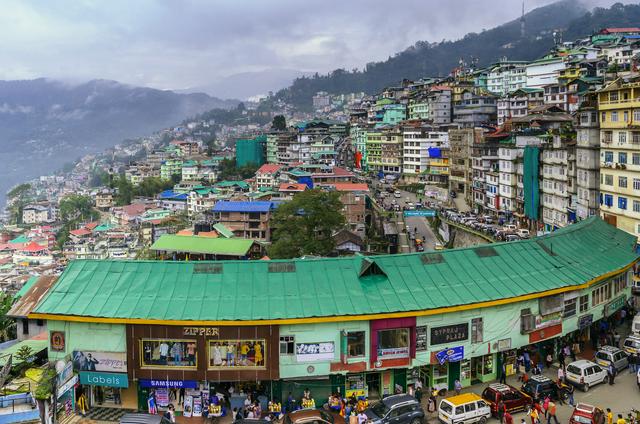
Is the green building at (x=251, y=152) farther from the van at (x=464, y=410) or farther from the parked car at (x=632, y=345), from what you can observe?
the van at (x=464, y=410)

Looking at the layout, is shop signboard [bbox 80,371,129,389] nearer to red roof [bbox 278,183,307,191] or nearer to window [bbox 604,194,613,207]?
window [bbox 604,194,613,207]

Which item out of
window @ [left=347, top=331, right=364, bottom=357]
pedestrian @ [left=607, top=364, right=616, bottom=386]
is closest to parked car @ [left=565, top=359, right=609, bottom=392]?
pedestrian @ [left=607, top=364, right=616, bottom=386]

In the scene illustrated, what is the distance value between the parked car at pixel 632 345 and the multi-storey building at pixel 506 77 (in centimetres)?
9281

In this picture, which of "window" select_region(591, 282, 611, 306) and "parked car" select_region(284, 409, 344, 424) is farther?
"window" select_region(591, 282, 611, 306)

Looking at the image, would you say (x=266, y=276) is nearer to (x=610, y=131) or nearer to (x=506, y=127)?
(x=610, y=131)

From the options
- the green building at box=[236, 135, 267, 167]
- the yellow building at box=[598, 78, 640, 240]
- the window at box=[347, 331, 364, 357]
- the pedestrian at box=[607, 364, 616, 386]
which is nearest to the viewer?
the window at box=[347, 331, 364, 357]

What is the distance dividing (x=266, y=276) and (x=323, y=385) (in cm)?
461

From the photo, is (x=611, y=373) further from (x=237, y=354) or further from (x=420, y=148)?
(x=420, y=148)

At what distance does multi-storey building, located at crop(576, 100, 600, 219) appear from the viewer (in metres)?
44.7

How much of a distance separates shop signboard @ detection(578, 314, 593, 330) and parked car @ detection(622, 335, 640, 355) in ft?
5.25

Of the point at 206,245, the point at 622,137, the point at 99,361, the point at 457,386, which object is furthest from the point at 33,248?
the point at 457,386

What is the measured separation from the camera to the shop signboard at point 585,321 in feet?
85.7

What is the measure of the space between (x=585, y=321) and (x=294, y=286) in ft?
43.4

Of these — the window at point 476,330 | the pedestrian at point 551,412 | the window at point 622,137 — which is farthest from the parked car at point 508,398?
the window at point 622,137
